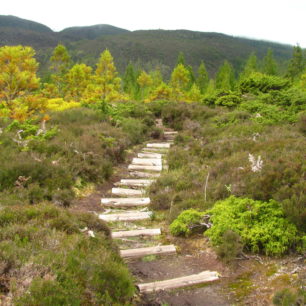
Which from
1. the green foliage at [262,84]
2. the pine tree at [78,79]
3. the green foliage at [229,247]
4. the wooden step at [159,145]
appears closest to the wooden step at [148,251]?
the green foliage at [229,247]

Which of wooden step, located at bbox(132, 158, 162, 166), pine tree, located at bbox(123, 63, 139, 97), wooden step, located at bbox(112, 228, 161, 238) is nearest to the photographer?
wooden step, located at bbox(112, 228, 161, 238)

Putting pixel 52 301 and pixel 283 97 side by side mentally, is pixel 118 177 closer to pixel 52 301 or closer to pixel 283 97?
pixel 52 301

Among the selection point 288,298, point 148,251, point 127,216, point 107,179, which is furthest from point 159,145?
point 288,298

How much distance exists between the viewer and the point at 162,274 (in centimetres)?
498

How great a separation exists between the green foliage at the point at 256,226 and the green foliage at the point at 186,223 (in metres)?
0.29

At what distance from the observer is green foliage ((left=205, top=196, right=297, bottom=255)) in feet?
17.0

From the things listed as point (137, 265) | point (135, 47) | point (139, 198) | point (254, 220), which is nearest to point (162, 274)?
point (137, 265)

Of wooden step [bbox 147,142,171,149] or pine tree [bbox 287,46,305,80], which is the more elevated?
pine tree [bbox 287,46,305,80]

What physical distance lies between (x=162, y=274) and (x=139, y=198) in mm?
3340

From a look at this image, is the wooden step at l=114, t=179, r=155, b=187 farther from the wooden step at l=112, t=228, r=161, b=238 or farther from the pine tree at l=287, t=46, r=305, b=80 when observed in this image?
the pine tree at l=287, t=46, r=305, b=80

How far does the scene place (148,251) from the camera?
5.54 metres

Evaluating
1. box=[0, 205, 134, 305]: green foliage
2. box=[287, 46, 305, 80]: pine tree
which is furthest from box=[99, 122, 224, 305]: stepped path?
box=[287, 46, 305, 80]: pine tree

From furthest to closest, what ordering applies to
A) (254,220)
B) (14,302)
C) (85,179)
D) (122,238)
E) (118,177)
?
(118,177)
(85,179)
(122,238)
(254,220)
(14,302)

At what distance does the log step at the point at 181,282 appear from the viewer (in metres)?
4.46
